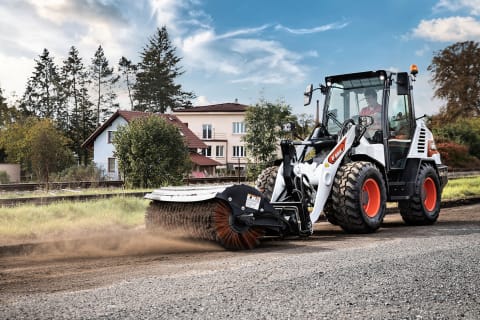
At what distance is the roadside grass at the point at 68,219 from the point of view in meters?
9.30

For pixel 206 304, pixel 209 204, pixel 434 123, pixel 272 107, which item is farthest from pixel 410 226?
pixel 434 123

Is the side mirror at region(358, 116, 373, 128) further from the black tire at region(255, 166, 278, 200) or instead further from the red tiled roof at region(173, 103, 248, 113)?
the red tiled roof at region(173, 103, 248, 113)

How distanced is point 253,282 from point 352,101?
609cm

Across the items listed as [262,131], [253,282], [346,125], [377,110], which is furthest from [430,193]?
[262,131]

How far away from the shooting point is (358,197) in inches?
357

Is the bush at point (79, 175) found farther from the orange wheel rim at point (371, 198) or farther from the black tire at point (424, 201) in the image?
the orange wheel rim at point (371, 198)

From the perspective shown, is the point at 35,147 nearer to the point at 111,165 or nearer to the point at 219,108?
the point at 111,165

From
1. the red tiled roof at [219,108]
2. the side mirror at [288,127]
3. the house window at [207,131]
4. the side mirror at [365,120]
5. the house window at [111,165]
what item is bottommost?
the side mirror at [288,127]

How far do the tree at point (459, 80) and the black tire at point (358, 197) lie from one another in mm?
43884

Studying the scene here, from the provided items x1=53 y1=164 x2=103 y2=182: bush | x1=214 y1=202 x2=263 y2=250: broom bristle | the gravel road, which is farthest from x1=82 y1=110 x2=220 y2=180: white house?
the gravel road

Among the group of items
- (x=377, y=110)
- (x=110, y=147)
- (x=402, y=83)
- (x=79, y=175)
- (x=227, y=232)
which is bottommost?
(x=227, y=232)

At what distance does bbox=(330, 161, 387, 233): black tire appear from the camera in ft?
29.7

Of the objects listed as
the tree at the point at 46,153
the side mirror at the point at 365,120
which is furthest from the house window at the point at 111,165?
the side mirror at the point at 365,120

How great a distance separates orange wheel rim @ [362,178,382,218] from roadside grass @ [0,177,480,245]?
4.03 meters
